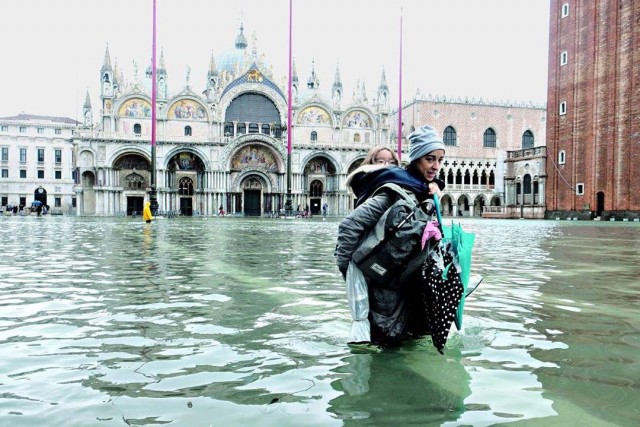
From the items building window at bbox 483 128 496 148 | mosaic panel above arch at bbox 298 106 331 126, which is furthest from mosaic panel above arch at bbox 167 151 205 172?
building window at bbox 483 128 496 148

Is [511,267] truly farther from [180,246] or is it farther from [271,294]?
[180,246]

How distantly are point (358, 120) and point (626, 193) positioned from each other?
93.9 feet

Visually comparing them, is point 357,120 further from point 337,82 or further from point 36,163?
point 36,163

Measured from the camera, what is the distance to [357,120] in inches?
2285

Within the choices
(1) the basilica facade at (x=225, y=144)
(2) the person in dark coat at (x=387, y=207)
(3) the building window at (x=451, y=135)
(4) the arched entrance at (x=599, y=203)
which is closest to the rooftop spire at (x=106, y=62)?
(1) the basilica facade at (x=225, y=144)

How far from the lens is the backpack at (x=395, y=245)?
3.52 metres

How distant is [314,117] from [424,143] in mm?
53669

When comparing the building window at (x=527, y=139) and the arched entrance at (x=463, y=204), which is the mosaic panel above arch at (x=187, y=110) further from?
the building window at (x=527, y=139)

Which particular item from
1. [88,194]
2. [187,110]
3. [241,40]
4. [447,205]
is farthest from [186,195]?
[447,205]

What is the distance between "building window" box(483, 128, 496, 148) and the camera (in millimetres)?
67188

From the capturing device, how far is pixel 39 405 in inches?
104

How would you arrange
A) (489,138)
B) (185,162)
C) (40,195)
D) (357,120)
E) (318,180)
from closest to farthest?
(185,162)
(318,180)
(357,120)
(489,138)
(40,195)

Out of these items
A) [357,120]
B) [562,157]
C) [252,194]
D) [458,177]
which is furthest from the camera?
[458,177]

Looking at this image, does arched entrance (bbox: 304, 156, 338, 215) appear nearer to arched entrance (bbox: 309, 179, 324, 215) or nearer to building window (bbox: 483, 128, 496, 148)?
arched entrance (bbox: 309, 179, 324, 215)
